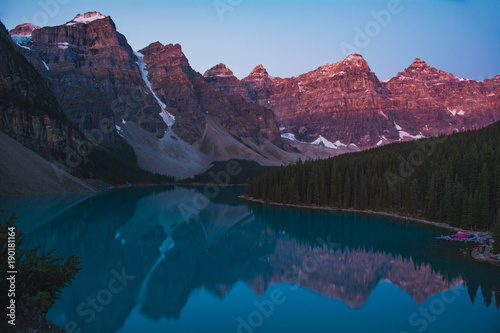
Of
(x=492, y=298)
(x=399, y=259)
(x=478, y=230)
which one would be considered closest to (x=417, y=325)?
(x=492, y=298)

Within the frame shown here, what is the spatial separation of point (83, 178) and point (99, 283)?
94.6 meters

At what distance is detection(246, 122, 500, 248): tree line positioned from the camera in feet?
163

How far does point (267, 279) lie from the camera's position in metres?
28.9

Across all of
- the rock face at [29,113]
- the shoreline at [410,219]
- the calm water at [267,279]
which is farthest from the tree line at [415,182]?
the rock face at [29,113]

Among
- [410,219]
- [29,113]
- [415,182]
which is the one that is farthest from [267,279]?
[29,113]

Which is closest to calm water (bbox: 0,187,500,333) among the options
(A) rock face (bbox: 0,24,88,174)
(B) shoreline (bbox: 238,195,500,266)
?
(B) shoreline (bbox: 238,195,500,266)

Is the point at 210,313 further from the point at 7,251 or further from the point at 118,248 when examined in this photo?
the point at 118,248

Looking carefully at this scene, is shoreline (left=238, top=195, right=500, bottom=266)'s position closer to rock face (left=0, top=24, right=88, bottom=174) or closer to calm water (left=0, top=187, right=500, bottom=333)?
calm water (left=0, top=187, right=500, bottom=333)

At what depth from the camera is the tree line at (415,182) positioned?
49719 millimetres

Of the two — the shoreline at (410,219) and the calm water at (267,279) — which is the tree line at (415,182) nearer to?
the shoreline at (410,219)

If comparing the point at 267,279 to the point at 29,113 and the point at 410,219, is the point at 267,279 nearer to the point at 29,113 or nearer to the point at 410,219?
the point at 410,219

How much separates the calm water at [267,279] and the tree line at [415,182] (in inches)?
224

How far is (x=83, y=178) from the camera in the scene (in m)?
113

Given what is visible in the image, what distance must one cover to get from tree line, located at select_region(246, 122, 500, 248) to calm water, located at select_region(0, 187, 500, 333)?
5.69 m
